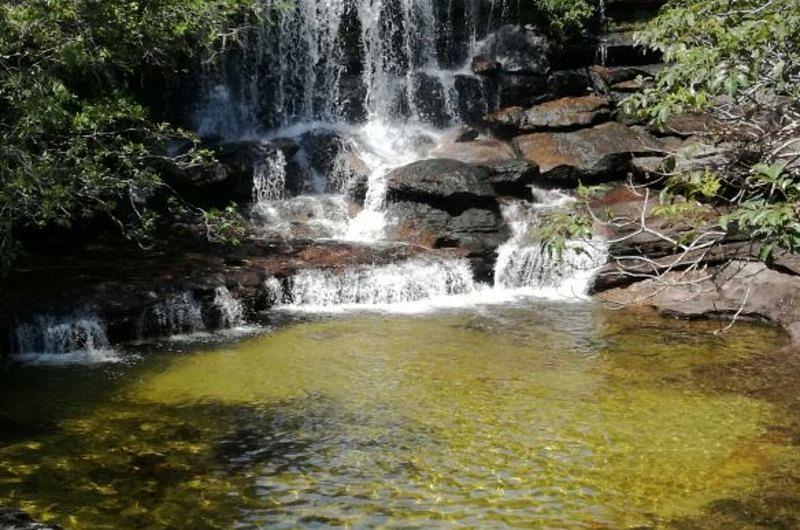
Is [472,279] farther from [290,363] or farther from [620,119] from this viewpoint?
[620,119]

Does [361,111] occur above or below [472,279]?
above

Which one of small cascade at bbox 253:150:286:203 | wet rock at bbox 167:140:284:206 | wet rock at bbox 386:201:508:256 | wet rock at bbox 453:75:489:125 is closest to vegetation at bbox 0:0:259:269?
wet rock at bbox 167:140:284:206

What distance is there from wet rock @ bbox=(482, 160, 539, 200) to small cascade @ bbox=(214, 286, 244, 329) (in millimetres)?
8148

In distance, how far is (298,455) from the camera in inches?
323

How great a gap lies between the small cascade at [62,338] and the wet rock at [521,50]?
54.1ft

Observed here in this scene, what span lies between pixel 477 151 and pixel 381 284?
744 centimetres

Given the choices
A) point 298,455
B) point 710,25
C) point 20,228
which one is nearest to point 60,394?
point 298,455

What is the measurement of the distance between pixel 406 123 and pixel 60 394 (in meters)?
16.5

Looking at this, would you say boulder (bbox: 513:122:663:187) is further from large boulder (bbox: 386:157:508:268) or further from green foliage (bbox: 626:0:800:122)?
green foliage (bbox: 626:0:800:122)

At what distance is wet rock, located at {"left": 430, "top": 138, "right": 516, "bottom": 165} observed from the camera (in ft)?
71.0

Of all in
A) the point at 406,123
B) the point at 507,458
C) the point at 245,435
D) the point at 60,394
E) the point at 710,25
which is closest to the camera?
the point at 710,25

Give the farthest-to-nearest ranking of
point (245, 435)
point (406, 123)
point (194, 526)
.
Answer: point (406, 123), point (245, 435), point (194, 526)

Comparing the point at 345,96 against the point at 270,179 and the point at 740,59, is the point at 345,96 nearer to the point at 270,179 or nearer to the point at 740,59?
the point at 270,179

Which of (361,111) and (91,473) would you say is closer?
(91,473)
